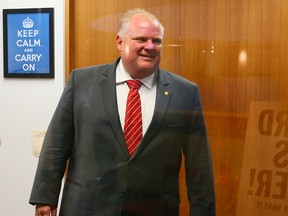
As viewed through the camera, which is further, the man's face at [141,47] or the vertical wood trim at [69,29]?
the vertical wood trim at [69,29]

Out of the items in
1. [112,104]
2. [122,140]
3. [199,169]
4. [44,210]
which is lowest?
[44,210]

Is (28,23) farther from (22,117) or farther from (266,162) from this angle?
(266,162)

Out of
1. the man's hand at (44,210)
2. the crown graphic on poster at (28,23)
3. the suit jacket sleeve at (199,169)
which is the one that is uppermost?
the crown graphic on poster at (28,23)

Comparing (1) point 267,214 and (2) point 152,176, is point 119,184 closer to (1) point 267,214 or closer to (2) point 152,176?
(2) point 152,176

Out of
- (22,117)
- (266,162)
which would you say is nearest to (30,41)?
(22,117)

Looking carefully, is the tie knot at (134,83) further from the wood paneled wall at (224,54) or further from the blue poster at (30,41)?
the blue poster at (30,41)

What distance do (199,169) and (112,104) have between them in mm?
360

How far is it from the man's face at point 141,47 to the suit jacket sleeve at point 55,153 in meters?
0.21

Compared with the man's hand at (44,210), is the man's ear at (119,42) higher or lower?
higher

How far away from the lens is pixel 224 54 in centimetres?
133

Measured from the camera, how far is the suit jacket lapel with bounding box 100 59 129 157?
1188 mm

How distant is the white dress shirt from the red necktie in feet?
0.04

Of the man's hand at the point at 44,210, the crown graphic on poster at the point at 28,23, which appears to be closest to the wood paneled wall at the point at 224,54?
the crown graphic on poster at the point at 28,23

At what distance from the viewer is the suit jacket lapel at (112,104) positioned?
1188 millimetres
